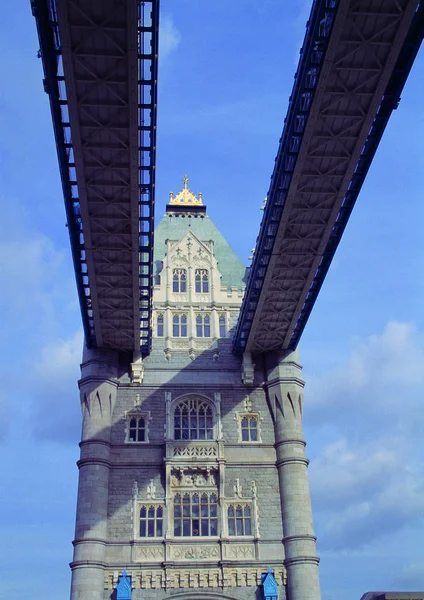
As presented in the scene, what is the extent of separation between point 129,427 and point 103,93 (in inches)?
933

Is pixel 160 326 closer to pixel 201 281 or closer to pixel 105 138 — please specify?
Result: pixel 201 281

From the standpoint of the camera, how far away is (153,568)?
133 feet

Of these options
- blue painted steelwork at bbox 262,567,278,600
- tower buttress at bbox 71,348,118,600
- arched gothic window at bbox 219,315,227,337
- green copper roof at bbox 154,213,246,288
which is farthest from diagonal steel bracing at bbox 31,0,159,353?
blue painted steelwork at bbox 262,567,278,600

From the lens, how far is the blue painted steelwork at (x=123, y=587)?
128ft

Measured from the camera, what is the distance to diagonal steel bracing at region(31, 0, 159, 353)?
25516 mm

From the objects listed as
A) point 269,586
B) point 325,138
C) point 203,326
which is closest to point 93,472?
point 269,586

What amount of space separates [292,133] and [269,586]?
84.3 ft

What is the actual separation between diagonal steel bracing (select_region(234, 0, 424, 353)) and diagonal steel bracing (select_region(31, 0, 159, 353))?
622 cm

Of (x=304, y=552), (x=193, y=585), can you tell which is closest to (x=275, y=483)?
(x=304, y=552)

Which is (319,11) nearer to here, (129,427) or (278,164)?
(278,164)

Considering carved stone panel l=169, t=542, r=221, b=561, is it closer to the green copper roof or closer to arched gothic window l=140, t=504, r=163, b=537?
arched gothic window l=140, t=504, r=163, b=537

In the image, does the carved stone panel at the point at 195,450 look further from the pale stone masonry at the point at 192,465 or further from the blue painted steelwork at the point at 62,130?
the blue painted steelwork at the point at 62,130

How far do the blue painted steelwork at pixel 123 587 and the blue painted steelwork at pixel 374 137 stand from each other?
19.2 meters

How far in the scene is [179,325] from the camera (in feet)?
163
